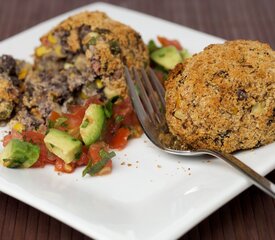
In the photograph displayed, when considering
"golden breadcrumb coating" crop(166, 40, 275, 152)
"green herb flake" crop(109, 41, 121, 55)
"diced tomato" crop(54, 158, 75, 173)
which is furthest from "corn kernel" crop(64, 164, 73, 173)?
→ "green herb flake" crop(109, 41, 121, 55)

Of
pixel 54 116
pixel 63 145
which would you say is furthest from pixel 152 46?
pixel 63 145

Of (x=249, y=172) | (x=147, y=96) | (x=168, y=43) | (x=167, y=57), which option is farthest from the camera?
(x=168, y=43)

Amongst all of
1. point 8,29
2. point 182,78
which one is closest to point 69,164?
point 182,78

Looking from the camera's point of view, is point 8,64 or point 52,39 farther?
point 52,39

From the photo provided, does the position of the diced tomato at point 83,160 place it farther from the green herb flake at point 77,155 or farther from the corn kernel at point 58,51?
the corn kernel at point 58,51

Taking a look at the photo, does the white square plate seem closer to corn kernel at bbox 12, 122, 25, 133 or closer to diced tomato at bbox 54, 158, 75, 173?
diced tomato at bbox 54, 158, 75, 173

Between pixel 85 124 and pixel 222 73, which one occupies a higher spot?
pixel 222 73

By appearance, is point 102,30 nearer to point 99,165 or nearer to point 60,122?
point 60,122
